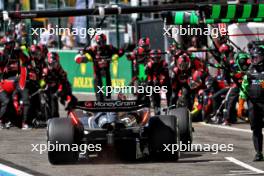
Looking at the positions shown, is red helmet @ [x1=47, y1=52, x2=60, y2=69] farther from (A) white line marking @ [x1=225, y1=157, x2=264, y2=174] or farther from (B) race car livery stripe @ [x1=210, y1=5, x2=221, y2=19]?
(A) white line marking @ [x1=225, y1=157, x2=264, y2=174]

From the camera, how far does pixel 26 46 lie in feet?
67.1

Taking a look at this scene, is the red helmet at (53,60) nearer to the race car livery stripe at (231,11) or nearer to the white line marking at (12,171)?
the race car livery stripe at (231,11)

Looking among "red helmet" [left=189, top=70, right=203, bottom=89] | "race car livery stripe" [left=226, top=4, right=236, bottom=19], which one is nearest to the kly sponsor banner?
"red helmet" [left=189, top=70, right=203, bottom=89]

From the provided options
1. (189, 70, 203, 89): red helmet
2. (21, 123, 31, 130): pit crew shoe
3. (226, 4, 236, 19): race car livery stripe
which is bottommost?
(21, 123, 31, 130): pit crew shoe

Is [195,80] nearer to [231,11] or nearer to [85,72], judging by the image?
[231,11]

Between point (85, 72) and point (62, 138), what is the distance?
1660 centimetres

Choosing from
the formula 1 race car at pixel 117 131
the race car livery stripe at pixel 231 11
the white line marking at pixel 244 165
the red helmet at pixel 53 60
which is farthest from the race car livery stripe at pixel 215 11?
the red helmet at pixel 53 60

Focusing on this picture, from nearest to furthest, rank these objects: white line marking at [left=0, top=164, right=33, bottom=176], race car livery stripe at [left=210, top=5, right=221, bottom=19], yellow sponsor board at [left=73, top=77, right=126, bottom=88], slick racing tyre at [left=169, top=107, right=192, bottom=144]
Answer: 1. white line marking at [left=0, top=164, right=33, bottom=176]
2. slick racing tyre at [left=169, top=107, right=192, bottom=144]
3. race car livery stripe at [left=210, top=5, right=221, bottom=19]
4. yellow sponsor board at [left=73, top=77, right=126, bottom=88]

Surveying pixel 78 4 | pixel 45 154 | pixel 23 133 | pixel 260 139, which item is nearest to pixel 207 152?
pixel 260 139

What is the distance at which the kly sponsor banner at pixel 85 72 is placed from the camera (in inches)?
1160

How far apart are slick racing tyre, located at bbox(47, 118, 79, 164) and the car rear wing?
1.35ft

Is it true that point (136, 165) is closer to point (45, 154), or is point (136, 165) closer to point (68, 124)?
point (68, 124)

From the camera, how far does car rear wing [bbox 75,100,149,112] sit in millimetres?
14570

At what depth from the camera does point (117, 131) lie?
14359mm
